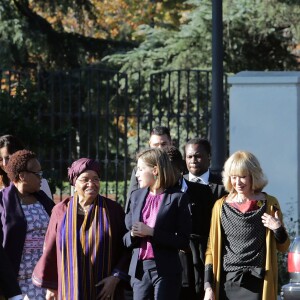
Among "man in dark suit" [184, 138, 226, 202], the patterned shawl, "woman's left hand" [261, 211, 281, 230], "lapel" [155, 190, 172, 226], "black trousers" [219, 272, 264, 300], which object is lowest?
"black trousers" [219, 272, 264, 300]

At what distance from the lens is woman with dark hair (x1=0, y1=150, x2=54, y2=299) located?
23.0ft

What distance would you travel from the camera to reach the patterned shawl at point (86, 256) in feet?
21.6

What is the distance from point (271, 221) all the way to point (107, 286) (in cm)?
119

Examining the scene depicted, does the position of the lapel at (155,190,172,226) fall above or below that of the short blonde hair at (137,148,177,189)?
below

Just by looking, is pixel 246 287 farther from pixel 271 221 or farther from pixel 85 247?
pixel 85 247

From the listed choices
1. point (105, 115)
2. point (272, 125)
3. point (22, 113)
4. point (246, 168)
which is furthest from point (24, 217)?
point (105, 115)

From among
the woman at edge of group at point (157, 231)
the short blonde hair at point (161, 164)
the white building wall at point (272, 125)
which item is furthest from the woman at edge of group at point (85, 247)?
the white building wall at point (272, 125)

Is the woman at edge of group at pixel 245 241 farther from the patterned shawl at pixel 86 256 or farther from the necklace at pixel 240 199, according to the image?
the patterned shawl at pixel 86 256

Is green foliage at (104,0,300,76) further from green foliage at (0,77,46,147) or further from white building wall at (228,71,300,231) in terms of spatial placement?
green foliage at (0,77,46,147)

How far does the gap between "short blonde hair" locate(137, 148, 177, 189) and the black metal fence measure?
470 centimetres

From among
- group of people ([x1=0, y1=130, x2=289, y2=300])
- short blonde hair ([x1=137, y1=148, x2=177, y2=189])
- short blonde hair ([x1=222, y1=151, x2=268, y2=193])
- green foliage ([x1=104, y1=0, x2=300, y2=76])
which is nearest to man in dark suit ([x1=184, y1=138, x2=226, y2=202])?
group of people ([x1=0, y1=130, x2=289, y2=300])

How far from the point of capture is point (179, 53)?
795 inches

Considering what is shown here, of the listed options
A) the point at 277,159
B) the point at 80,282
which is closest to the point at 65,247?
the point at 80,282

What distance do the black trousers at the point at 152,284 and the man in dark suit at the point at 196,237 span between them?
75 cm
